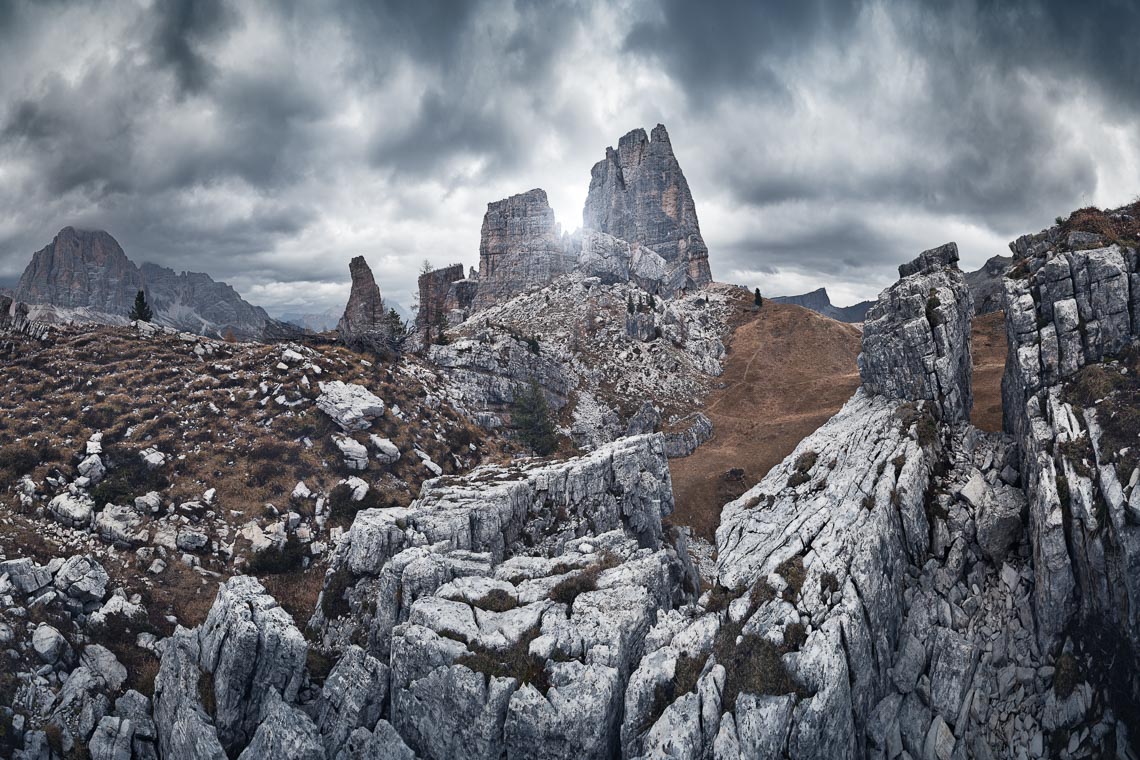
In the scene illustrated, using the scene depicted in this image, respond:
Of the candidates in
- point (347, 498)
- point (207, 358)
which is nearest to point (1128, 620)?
point (347, 498)

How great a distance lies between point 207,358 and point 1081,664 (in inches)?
2938

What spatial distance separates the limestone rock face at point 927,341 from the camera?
35.7m

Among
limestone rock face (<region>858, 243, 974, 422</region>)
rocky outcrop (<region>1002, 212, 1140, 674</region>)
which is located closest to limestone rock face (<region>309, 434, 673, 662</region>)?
limestone rock face (<region>858, 243, 974, 422</region>)

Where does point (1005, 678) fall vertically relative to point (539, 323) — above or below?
below

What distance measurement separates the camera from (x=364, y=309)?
85.8 m

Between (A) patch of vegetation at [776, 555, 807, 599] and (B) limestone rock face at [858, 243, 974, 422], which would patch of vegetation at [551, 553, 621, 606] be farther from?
(B) limestone rock face at [858, 243, 974, 422]

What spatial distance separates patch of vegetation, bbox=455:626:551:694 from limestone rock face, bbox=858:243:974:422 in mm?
32636

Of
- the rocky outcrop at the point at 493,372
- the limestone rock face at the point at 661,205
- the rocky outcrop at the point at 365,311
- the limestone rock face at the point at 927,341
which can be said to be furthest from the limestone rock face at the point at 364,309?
the limestone rock face at the point at 661,205

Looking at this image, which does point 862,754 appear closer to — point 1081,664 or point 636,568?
point 1081,664

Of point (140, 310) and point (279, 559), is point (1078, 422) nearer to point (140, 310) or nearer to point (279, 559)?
point (279, 559)

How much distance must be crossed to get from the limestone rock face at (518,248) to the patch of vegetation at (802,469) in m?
125

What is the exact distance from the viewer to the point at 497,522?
103ft

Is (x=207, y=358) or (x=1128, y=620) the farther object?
(x=207, y=358)

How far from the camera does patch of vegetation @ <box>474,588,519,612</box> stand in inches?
918
